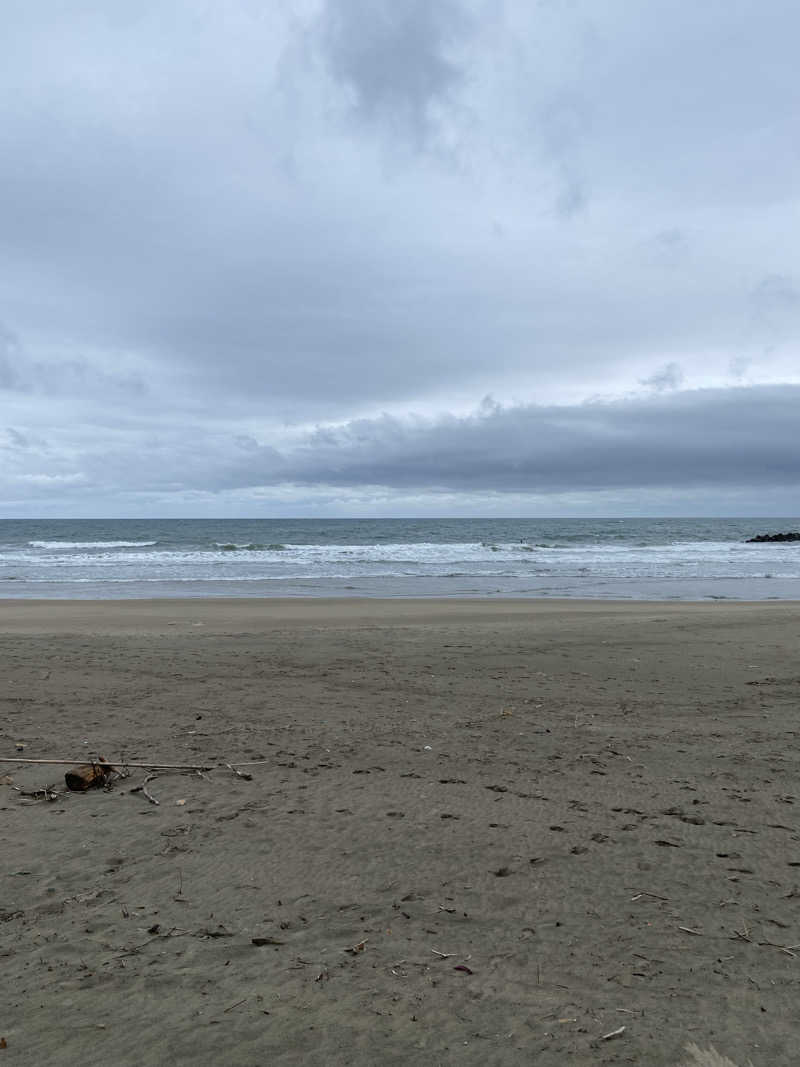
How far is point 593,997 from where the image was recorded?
2.54 metres

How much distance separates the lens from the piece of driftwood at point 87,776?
4.66 m

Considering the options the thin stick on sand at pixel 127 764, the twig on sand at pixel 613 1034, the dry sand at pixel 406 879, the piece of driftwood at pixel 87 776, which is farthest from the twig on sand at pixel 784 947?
the piece of driftwood at pixel 87 776

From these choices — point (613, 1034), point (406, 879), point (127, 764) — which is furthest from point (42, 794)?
point (613, 1034)

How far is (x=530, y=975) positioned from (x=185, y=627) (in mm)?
11734

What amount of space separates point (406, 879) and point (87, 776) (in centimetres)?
→ 241

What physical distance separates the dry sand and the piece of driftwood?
17 cm

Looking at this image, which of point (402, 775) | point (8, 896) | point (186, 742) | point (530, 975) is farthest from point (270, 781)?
point (530, 975)

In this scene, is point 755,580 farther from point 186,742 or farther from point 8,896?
point 8,896

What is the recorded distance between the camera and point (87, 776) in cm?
469

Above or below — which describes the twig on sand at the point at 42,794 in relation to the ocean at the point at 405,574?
above

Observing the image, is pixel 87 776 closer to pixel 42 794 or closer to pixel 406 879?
pixel 42 794

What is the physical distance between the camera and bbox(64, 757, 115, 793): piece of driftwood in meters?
4.66

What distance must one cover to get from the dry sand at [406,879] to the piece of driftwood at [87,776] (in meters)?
0.17

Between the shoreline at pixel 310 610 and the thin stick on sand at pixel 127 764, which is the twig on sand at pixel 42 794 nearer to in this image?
the thin stick on sand at pixel 127 764
